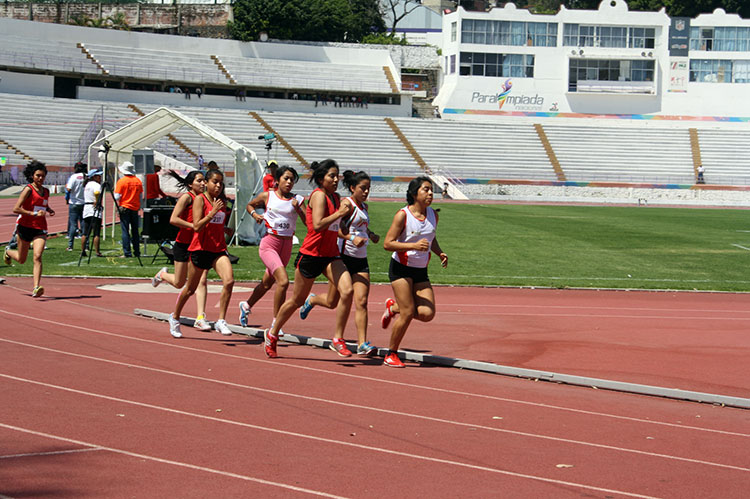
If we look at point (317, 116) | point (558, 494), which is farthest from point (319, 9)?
point (558, 494)

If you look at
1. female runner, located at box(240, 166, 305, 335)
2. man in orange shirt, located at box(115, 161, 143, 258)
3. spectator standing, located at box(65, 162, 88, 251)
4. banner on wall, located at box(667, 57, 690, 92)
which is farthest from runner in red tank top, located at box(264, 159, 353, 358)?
banner on wall, located at box(667, 57, 690, 92)

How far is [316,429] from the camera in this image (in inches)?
267

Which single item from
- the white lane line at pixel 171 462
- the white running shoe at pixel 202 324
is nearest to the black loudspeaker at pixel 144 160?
the white running shoe at pixel 202 324

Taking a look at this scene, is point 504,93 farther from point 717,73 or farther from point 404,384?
point 404,384

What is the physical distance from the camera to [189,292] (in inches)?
427

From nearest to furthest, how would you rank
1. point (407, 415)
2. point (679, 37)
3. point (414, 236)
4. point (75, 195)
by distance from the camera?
point (407, 415) < point (414, 236) < point (75, 195) < point (679, 37)

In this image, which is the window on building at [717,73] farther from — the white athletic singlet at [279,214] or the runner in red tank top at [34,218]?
the white athletic singlet at [279,214]

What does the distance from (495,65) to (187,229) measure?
215 feet

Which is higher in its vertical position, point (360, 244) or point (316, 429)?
point (360, 244)

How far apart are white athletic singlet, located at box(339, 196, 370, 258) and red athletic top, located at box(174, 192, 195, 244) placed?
7.29 ft

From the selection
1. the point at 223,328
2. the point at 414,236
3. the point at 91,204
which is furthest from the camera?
the point at 91,204

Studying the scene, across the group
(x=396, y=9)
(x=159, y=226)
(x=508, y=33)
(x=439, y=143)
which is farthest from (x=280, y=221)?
(x=396, y=9)

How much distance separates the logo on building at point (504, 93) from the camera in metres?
72.8

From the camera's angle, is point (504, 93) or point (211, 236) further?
point (504, 93)
